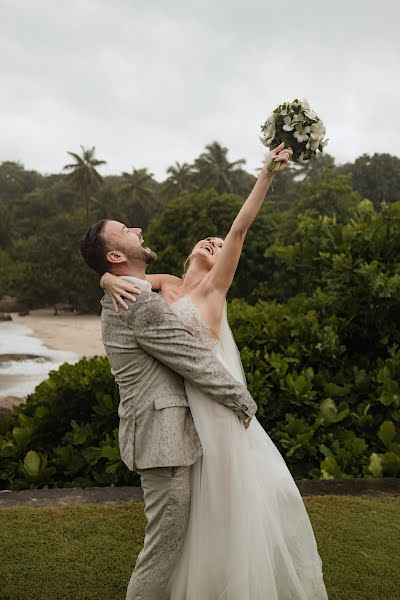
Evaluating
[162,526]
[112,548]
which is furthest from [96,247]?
[112,548]

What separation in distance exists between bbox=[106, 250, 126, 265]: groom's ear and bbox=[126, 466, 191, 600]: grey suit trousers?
870mm

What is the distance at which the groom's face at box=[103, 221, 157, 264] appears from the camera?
252 centimetres

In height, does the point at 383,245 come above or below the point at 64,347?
above

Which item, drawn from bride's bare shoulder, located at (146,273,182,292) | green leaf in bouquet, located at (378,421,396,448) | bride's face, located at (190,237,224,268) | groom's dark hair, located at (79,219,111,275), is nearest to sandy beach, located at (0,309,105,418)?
green leaf in bouquet, located at (378,421,396,448)

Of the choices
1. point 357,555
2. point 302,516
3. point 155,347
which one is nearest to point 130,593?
point 302,516

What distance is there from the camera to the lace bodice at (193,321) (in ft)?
8.37

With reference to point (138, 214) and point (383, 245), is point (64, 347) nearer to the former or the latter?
point (138, 214)

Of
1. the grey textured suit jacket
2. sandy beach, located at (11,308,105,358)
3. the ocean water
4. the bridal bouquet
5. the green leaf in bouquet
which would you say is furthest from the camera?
sandy beach, located at (11,308,105,358)

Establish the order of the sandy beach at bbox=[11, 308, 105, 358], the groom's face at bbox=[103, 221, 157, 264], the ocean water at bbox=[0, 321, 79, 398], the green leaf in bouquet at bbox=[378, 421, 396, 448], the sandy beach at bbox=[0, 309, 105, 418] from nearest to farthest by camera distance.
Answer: the groom's face at bbox=[103, 221, 157, 264], the green leaf in bouquet at bbox=[378, 421, 396, 448], the ocean water at bbox=[0, 321, 79, 398], the sandy beach at bbox=[0, 309, 105, 418], the sandy beach at bbox=[11, 308, 105, 358]

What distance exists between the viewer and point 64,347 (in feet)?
96.6

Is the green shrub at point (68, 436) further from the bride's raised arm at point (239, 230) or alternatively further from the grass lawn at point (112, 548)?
the bride's raised arm at point (239, 230)

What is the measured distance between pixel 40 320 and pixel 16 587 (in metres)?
38.1

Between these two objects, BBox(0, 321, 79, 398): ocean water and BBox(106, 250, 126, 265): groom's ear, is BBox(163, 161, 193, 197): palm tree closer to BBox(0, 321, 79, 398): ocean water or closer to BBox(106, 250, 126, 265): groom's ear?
BBox(0, 321, 79, 398): ocean water

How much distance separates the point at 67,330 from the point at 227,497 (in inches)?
1324
